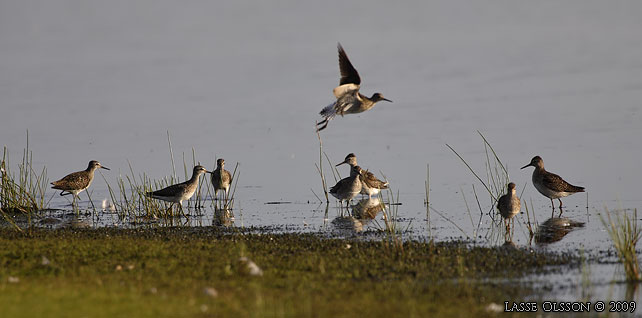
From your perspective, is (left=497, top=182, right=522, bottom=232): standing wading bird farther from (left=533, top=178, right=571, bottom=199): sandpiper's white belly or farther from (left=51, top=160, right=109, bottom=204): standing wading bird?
(left=51, top=160, right=109, bottom=204): standing wading bird

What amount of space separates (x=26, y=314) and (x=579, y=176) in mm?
18791

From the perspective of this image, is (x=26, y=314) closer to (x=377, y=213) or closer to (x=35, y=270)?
(x=35, y=270)

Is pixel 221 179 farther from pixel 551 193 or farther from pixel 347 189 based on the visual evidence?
pixel 551 193

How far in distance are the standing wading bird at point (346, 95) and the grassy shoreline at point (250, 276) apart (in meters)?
4.87


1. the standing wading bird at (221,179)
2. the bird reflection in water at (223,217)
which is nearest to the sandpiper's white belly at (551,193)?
the bird reflection in water at (223,217)

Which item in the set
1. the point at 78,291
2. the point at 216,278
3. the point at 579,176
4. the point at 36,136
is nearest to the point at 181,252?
the point at 216,278

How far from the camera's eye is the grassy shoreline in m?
8.80

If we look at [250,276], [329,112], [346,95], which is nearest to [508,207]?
[346,95]

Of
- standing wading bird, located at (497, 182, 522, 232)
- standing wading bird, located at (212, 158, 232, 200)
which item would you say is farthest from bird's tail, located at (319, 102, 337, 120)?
standing wading bird, located at (497, 182, 522, 232)

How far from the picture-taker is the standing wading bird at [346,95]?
18250mm

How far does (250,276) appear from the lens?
10.6 m

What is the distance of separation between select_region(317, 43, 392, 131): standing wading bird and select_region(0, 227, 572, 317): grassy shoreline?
487cm

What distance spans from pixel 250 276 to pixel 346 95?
8.90 m

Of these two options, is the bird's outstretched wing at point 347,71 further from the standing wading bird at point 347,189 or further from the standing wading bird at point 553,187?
the standing wading bird at point 553,187
